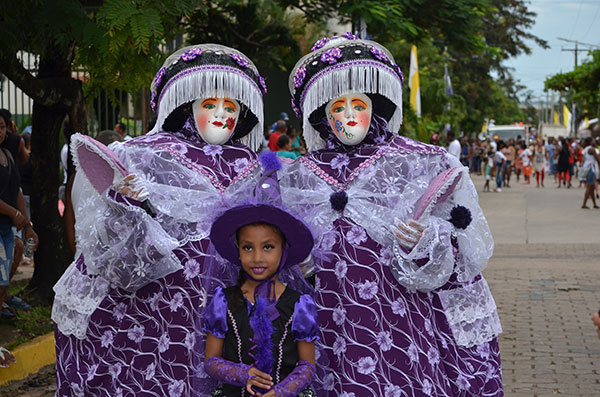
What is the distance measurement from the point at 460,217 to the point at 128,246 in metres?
1.49

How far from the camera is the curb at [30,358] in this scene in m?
6.40

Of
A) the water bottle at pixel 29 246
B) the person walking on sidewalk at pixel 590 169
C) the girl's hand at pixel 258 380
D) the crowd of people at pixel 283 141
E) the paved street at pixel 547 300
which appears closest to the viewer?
the girl's hand at pixel 258 380

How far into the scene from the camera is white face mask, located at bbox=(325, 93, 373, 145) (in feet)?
14.4

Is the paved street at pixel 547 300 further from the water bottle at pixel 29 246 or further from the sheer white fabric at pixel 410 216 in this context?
the sheer white fabric at pixel 410 216

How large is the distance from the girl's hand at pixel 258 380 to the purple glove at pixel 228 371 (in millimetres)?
19

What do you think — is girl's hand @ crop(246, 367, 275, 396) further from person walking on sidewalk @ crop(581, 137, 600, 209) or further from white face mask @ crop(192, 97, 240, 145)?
person walking on sidewalk @ crop(581, 137, 600, 209)

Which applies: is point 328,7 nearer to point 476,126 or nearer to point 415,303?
point 415,303

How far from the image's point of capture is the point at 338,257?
4199 millimetres

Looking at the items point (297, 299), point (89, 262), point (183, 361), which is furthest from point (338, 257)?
point (89, 262)

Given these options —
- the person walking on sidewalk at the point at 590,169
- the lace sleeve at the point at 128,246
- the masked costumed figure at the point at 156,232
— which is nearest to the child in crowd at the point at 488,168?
the person walking on sidewalk at the point at 590,169

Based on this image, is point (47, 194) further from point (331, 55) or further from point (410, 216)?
point (410, 216)

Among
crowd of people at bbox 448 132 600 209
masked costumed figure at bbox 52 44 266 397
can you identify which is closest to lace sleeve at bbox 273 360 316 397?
masked costumed figure at bbox 52 44 266 397

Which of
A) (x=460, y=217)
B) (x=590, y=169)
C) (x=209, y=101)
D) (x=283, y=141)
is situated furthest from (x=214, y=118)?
(x=590, y=169)

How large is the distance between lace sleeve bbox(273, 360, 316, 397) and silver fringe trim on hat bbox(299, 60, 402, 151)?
143 cm
